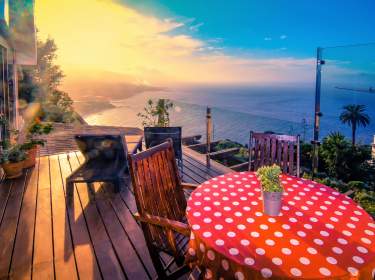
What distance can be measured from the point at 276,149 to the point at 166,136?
2007 millimetres

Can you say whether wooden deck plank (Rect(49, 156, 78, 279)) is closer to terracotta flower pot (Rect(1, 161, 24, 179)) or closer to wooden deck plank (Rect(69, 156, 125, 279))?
wooden deck plank (Rect(69, 156, 125, 279))

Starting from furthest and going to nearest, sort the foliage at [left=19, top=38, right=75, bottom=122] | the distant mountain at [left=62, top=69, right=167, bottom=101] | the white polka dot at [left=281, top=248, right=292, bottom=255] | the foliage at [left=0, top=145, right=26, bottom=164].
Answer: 1. the distant mountain at [left=62, top=69, right=167, bottom=101]
2. the foliage at [left=19, top=38, right=75, bottom=122]
3. the foliage at [left=0, top=145, right=26, bottom=164]
4. the white polka dot at [left=281, top=248, right=292, bottom=255]

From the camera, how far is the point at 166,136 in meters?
4.21

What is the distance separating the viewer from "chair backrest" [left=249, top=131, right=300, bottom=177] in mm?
2564

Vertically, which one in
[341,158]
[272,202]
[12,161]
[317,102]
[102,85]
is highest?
[102,85]

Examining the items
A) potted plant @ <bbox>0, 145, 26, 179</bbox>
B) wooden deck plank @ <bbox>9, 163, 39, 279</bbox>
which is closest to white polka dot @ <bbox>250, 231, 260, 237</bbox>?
wooden deck plank @ <bbox>9, 163, 39, 279</bbox>

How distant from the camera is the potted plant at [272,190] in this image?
1.39 m

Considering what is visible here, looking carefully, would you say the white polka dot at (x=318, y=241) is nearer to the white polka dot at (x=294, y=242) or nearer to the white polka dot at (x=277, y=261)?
the white polka dot at (x=294, y=242)

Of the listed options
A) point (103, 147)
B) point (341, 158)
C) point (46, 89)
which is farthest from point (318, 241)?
point (341, 158)

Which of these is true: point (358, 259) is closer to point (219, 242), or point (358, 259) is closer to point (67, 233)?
point (219, 242)

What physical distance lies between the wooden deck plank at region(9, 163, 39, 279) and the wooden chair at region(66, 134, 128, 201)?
1.55ft

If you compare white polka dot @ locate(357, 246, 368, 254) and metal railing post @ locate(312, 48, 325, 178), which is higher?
metal railing post @ locate(312, 48, 325, 178)

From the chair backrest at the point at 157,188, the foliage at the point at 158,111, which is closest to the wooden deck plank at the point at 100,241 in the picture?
the chair backrest at the point at 157,188

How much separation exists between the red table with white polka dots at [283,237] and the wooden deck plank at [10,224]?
1.70 m
